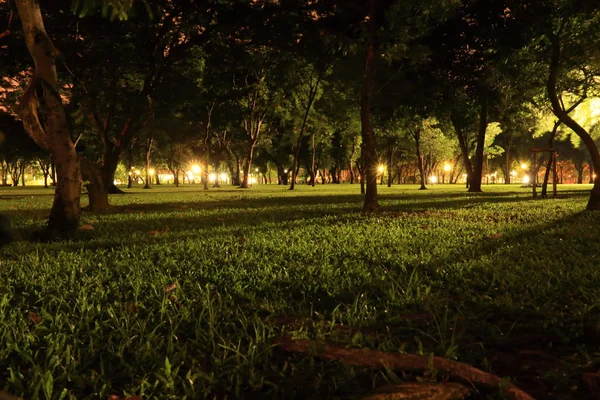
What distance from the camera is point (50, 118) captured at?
6035mm

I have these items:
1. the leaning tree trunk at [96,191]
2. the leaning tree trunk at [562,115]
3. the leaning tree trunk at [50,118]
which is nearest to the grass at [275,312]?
the leaning tree trunk at [50,118]

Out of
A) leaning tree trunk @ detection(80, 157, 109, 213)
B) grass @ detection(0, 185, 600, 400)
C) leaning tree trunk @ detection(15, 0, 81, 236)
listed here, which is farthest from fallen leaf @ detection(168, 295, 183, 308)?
leaning tree trunk @ detection(80, 157, 109, 213)

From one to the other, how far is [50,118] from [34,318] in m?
4.57

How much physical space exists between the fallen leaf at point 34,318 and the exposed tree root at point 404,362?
6.17 ft

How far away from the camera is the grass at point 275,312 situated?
2.00m

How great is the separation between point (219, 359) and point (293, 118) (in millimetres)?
39618

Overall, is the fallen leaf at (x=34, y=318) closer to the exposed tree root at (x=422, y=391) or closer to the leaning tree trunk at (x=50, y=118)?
the exposed tree root at (x=422, y=391)

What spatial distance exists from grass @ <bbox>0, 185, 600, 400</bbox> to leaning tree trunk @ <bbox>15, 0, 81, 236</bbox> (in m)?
0.87

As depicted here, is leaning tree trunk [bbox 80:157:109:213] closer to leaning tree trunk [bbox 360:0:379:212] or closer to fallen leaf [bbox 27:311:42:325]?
leaning tree trunk [bbox 360:0:379:212]

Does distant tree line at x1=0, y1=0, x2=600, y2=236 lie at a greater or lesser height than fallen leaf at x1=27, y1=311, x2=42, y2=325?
greater

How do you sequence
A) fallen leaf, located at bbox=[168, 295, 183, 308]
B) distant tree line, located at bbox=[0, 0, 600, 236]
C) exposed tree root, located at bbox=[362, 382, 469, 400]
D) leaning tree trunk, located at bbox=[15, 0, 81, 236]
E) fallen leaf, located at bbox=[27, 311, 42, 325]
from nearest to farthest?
exposed tree root, located at bbox=[362, 382, 469, 400] < fallen leaf, located at bbox=[27, 311, 42, 325] < fallen leaf, located at bbox=[168, 295, 183, 308] < leaning tree trunk, located at bbox=[15, 0, 81, 236] < distant tree line, located at bbox=[0, 0, 600, 236]

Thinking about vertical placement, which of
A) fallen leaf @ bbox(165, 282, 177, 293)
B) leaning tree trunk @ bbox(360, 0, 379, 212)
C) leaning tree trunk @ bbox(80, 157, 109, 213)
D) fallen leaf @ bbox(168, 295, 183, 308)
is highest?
leaning tree trunk @ bbox(360, 0, 379, 212)

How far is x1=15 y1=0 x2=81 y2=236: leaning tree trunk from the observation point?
5.94 metres

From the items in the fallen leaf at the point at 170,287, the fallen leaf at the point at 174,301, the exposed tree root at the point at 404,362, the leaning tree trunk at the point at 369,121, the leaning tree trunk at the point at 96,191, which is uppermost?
the leaning tree trunk at the point at 369,121
